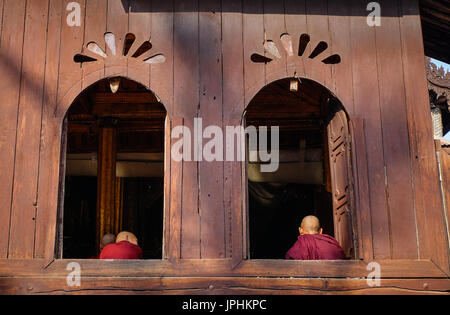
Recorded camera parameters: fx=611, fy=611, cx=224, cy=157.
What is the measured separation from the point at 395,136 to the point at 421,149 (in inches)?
9.8

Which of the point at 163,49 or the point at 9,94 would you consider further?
the point at 163,49

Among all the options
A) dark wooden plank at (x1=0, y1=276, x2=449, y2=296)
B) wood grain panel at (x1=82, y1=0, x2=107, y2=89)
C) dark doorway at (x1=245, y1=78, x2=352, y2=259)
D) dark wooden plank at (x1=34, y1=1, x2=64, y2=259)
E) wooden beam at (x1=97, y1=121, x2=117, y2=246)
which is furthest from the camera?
dark doorway at (x1=245, y1=78, x2=352, y2=259)

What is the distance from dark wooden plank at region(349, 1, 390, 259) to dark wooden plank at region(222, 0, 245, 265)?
1047mm

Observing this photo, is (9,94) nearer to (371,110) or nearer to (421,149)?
(371,110)

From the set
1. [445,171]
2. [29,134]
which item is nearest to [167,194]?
[29,134]

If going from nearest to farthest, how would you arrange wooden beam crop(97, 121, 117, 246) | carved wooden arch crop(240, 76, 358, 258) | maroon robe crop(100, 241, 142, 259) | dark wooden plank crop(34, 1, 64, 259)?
dark wooden plank crop(34, 1, 64, 259)
carved wooden arch crop(240, 76, 358, 258)
maroon robe crop(100, 241, 142, 259)
wooden beam crop(97, 121, 117, 246)

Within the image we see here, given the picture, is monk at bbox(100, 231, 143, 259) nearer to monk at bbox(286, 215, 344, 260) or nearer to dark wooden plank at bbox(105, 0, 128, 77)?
monk at bbox(286, 215, 344, 260)

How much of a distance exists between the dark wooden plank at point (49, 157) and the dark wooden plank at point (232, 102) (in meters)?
1.44

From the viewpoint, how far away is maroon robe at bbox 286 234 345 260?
5.45 meters

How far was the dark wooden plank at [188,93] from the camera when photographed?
16.8ft

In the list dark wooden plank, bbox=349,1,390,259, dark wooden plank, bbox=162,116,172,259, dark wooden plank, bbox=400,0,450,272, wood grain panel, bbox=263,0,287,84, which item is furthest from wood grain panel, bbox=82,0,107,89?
dark wooden plank, bbox=400,0,450,272

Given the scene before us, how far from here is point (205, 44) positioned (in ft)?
18.3

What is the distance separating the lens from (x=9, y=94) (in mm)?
5387
